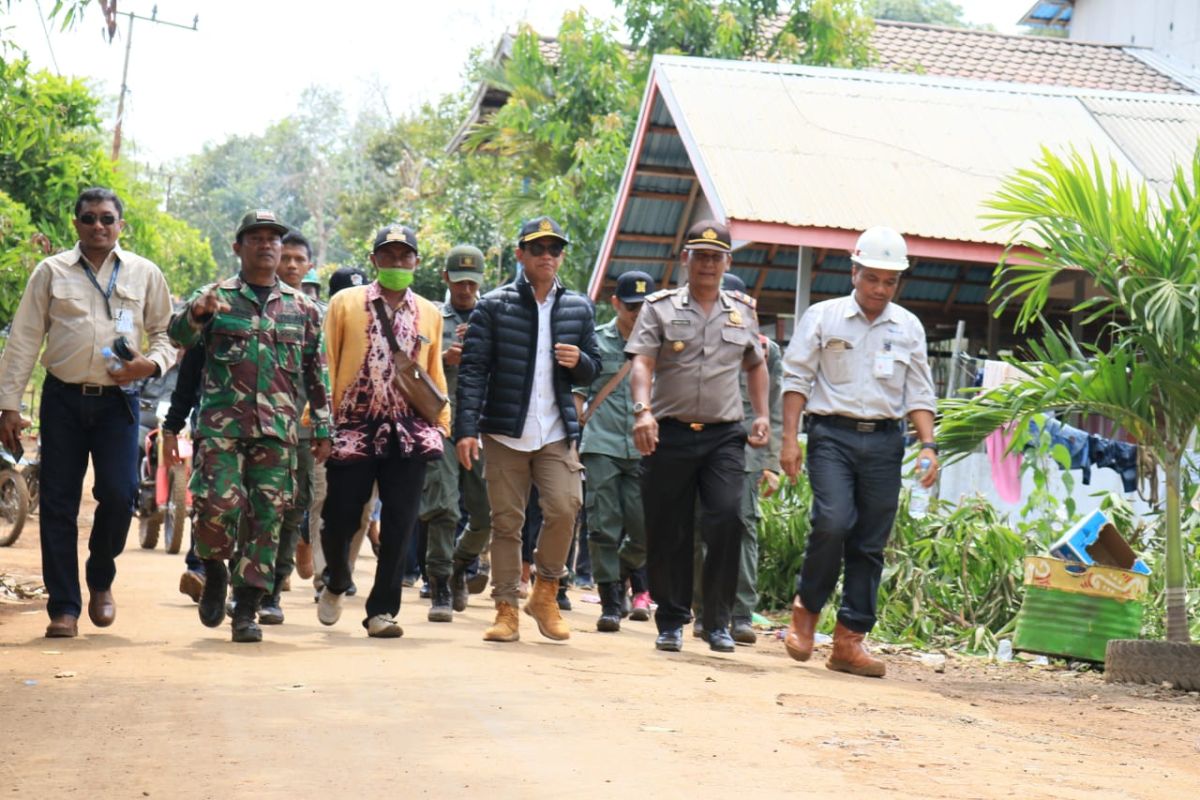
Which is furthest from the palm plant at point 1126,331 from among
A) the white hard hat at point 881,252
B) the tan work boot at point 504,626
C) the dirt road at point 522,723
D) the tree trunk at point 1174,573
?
the tan work boot at point 504,626

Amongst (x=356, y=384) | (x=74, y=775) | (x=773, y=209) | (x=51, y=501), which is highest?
(x=773, y=209)

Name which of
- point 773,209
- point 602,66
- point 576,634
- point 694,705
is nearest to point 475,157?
point 602,66

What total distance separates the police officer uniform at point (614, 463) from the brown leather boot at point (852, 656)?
6.11 feet

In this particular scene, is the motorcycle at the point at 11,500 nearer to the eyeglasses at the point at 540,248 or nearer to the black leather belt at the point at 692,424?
the eyeglasses at the point at 540,248

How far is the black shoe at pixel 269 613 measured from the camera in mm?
9363

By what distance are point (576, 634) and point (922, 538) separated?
10.9ft

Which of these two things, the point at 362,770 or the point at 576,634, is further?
the point at 576,634

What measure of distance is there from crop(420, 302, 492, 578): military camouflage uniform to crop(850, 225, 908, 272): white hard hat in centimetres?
248

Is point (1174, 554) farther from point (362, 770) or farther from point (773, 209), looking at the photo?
point (773, 209)

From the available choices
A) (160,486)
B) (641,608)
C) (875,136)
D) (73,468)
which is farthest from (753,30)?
(73,468)

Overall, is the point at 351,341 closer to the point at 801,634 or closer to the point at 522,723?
the point at 801,634

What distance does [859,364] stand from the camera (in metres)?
8.77

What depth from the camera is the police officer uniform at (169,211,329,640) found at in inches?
324

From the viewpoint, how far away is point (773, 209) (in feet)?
51.9
